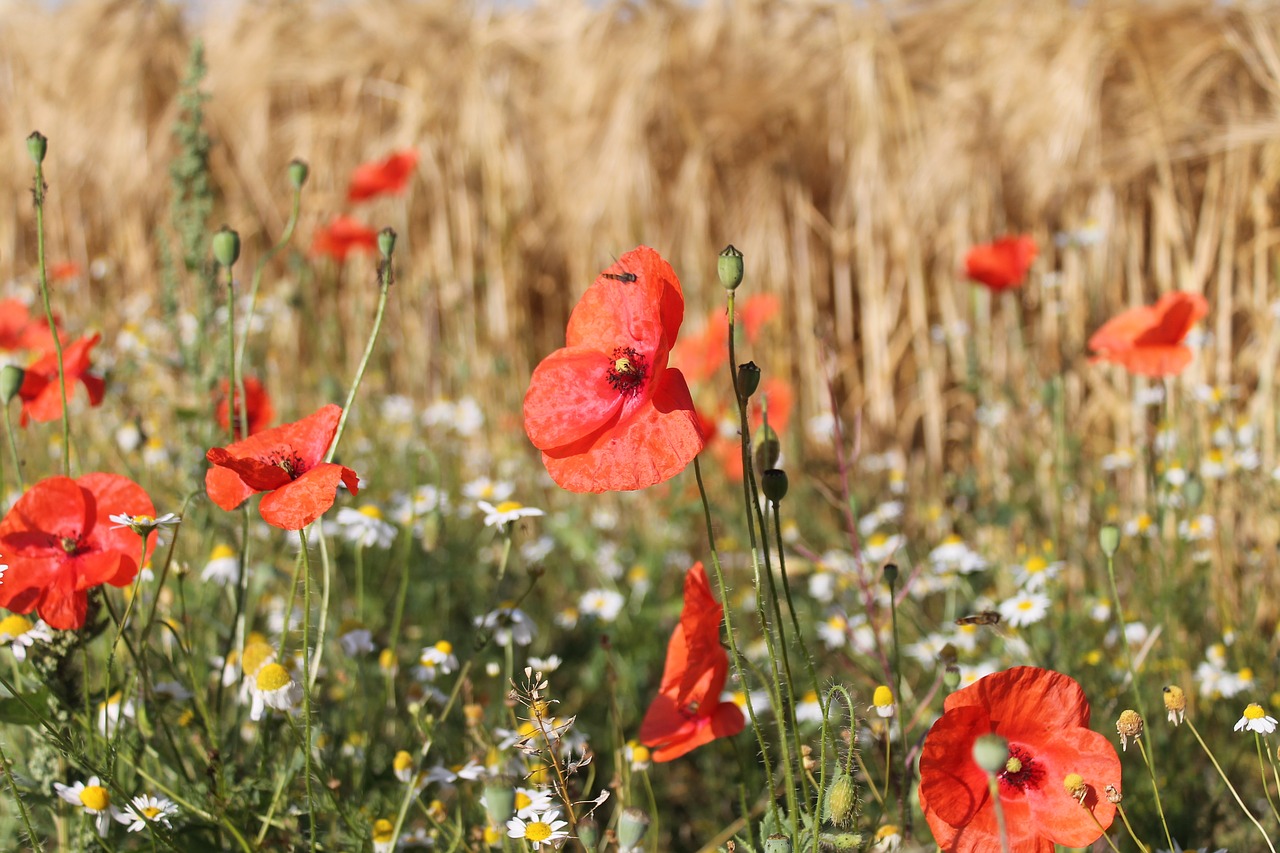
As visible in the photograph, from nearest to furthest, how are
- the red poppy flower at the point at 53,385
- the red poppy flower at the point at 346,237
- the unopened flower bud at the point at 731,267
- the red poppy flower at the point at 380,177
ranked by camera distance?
the unopened flower bud at the point at 731,267 → the red poppy flower at the point at 53,385 → the red poppy flower at the point at 380,177 → the red poppy flower at the point at 346,237

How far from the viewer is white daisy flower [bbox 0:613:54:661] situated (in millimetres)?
1475

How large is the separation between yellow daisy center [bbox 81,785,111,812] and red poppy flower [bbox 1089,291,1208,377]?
68.9 inches

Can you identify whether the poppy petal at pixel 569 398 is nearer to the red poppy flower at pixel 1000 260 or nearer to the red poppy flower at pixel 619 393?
the red poppy flower at pixel 619 393

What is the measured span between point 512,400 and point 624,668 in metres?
1.95

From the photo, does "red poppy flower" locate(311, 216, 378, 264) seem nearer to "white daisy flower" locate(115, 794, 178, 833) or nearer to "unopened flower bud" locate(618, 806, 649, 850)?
"white daisy flower" locate(115, 794, 178, 833)

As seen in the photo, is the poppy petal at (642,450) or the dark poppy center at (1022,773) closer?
the poppy petal at (642,450)


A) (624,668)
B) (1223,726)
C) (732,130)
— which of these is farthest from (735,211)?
(1223,726)

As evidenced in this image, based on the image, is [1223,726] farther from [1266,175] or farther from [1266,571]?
[1266,175]

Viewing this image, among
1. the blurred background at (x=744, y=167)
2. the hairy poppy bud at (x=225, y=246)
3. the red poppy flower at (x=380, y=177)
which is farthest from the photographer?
the red poppy flower at (x=380, y=177)

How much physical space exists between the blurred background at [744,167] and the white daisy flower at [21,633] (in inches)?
66.0

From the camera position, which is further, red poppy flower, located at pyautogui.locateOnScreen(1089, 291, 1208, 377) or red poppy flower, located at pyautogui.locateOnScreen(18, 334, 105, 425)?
red poppy flower, located at pyautogui.locateOnScreen(1089, 291, 1208, 377)

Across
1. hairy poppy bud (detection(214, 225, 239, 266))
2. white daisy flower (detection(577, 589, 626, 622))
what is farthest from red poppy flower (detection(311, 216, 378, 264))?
hairy poppy bud (detection(214, 225, 239, 266))

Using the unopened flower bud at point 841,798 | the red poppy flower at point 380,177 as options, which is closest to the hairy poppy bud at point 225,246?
the unopened flower bud at point 841,798

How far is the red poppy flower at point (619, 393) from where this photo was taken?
1.15m
